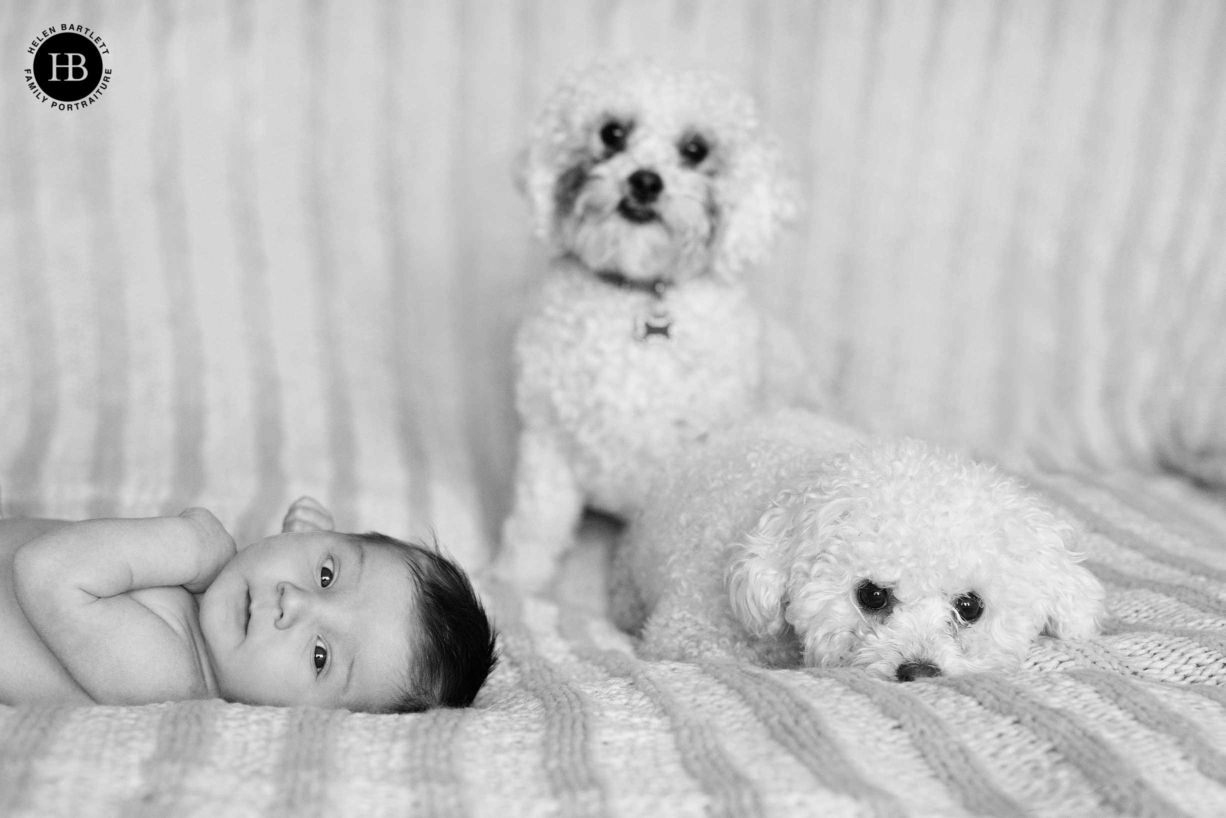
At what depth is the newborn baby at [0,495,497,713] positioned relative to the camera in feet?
3.81

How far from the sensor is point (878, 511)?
3.95 ft

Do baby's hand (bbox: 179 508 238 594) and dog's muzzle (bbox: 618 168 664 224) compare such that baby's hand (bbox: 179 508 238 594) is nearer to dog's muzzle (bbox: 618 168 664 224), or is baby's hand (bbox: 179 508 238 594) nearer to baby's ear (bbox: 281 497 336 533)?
baby's ear (bbox: 281 497 336 533)

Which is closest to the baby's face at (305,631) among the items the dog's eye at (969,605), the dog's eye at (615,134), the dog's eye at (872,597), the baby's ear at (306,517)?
the baby's ear at (306,517)

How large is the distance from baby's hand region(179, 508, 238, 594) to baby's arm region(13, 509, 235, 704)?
5 centimetres

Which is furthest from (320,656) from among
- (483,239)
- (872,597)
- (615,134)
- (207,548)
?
(483,239)

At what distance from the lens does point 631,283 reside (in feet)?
6.04

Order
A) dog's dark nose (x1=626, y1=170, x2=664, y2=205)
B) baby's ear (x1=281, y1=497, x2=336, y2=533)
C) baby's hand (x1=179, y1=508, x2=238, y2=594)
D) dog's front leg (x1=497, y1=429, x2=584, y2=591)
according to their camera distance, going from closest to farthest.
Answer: baby's hand (x1=179, y1=508, x2=238, y2=594), baby's ear (x1=281, y1=497, x2=336, y2=533), dog's dark nose (x1=626, y1=170, x2=664, y2=205), dog's front leg (x1=497, y1=429, x2=584, y2=591)

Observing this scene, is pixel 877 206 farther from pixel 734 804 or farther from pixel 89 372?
pixel 734 804

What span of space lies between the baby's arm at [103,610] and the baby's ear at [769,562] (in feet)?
1.93

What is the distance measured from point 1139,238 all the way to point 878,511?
57.4 inches

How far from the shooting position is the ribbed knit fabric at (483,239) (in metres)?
2.14

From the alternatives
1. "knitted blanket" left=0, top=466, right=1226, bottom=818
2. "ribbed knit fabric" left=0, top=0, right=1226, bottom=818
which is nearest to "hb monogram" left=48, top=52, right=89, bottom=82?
"ribbed knit fabric" left=0, top=0, right=1226, bottom=818

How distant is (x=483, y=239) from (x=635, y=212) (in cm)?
71

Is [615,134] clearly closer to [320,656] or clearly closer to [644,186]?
[644,186]
